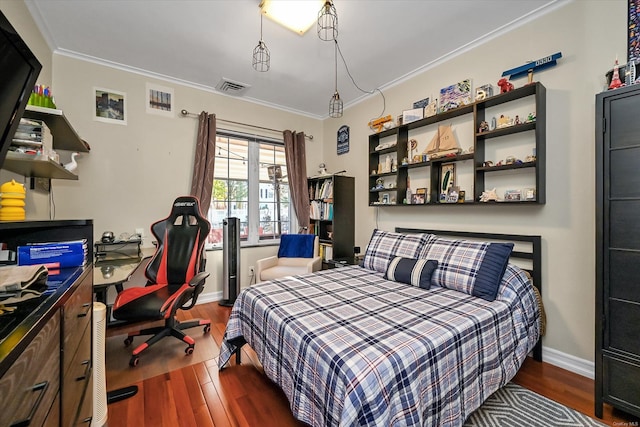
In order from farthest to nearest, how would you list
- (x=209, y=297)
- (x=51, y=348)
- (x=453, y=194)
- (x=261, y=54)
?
(x=209, y=297) → (x=453, y=194) → (x=261, y=54) → (x=51, y=348)

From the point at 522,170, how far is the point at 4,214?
137 inches

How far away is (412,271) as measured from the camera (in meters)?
2.22

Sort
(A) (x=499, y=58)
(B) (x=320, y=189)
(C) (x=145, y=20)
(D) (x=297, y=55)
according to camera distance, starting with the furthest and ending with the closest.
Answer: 1. (B) (x=320, y=189)
2. (D) (x=297, y=55)
3. (A) (x=499, y=58)
4. (C) (x=145, y=20)

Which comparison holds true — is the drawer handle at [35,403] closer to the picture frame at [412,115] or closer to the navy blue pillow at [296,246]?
the navy blue pillow at [296,246]

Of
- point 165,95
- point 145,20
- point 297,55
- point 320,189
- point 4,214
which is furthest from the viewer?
point 320,189

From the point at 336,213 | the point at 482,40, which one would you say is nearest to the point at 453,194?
the point at 482,40

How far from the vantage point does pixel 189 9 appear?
2.10 m

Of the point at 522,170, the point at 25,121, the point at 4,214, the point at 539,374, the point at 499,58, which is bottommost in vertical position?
the point at 539,374

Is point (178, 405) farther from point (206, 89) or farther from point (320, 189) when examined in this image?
point (206, 89)

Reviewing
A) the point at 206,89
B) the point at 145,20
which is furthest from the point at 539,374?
the point at 206,89

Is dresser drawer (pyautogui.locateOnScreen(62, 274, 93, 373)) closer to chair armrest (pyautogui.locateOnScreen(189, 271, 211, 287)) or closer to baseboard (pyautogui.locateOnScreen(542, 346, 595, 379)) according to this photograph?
chair armrest (pyautogui.locateOnScreen(189, 271, 211, 287))

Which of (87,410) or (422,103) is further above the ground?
(422,103)

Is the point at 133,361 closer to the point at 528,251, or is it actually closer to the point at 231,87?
the point at 231,87

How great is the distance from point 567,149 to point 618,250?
0.86m
